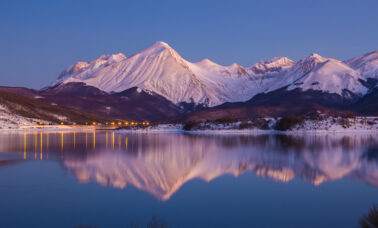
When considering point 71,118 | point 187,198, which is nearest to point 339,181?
point 187,198

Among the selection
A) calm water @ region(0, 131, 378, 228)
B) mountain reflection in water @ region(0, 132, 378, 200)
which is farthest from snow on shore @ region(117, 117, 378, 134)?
calm water @ region(0, 131, 378, 228)

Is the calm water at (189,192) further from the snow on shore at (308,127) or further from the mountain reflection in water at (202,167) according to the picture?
the snow on shore at (308,127)

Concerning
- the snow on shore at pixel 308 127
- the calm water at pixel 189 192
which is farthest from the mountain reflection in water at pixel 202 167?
the snow on shore at pixel 308 127

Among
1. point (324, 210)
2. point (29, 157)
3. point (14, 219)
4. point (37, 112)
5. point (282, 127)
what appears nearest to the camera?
point (14, 219)

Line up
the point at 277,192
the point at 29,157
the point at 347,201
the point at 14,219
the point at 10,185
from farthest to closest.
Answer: the point at 29,157
the point at 10,185
the point at 277,192
the point at 347,201
the point at 14,219

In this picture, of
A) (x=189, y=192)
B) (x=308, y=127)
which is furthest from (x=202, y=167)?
(x=308, y=127)

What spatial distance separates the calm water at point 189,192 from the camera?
15.0 metres

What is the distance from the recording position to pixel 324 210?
15.9 m

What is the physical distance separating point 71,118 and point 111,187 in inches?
6746

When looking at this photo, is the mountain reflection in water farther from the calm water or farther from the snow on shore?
the snow on shore

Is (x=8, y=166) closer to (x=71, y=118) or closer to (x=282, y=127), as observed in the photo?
(x=282, y=127)

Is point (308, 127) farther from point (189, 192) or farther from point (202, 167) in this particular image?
point (189, 192)

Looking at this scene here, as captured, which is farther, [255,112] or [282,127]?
[255,112]

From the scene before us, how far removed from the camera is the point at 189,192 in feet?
62.3
